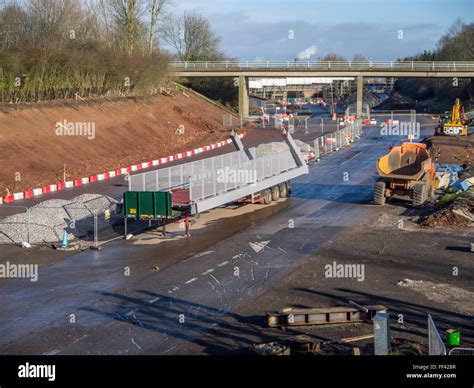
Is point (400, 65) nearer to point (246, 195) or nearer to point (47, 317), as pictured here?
point (246, 195)

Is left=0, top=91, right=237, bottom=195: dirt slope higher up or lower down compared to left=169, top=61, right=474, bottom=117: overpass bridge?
lower down

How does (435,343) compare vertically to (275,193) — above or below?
below

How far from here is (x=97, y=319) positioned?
17141 mm

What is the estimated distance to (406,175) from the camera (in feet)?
106

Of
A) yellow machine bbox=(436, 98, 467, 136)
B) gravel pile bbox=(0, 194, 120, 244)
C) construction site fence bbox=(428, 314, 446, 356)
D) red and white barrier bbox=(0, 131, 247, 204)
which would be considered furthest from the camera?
yellow machine bbox=(436, 98, 467, 136)

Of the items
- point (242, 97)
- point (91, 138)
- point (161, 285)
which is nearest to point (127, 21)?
point (242, 97)

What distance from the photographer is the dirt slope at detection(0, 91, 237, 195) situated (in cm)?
4025

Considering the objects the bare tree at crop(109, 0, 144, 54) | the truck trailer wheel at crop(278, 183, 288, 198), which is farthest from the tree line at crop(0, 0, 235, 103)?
the truck trailer wheel at crop(278, 183, 288, 198)

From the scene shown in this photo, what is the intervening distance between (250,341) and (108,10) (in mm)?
67970

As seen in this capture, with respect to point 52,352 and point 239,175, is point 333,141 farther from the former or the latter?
point 52,352

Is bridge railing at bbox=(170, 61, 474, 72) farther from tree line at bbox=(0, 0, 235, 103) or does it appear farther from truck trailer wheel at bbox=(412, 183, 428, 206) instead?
truck trailer wheel at bbox=(412, 183, 428, 206)

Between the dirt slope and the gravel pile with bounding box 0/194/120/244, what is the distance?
8.53 m

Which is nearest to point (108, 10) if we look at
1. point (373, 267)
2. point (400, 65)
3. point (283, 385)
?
point (400, 65)

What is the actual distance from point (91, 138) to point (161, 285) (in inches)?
1245
